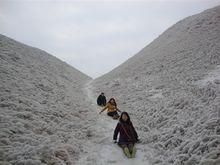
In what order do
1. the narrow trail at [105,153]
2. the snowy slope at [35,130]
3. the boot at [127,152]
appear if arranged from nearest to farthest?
the snowy slope at [35,130] → the narrow trail at [105,153] → the boot at [127,152]

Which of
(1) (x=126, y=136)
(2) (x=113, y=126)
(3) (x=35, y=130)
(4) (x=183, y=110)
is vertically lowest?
(1) (x=126, y=136)

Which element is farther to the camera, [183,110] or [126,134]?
[183,110]

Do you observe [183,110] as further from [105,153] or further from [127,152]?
[105,153]

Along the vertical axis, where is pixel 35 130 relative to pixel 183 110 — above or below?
below

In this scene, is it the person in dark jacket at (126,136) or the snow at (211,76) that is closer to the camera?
the person in dark jacket at (126,136)

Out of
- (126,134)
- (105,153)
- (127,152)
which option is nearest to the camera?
(127,152)

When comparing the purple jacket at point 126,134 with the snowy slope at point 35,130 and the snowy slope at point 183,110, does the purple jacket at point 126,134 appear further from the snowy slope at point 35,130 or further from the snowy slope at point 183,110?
the snowy slope at point 35,130

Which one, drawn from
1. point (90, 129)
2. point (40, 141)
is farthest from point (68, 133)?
point (40, 141)

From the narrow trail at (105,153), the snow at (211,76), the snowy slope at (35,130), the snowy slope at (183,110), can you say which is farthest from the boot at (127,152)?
the snow at (211,76)

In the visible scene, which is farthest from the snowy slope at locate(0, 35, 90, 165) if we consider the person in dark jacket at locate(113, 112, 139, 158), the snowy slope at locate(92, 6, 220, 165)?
the snowy slope at locate(92, 6, 220, 165)

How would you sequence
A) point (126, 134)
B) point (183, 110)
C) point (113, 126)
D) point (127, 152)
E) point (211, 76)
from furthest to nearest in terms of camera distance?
point (211, 76) → point (113, 126) → point (183, 110) → point (126, 134) → point (127, 152)

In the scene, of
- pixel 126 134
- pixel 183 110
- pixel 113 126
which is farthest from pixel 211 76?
pixel 126 134

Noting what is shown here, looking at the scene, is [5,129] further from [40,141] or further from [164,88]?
[164,88]

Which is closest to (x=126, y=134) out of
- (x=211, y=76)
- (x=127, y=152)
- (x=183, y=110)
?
(x=127, y=152)
